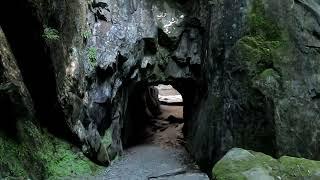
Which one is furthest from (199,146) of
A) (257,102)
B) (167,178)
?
(257,102)

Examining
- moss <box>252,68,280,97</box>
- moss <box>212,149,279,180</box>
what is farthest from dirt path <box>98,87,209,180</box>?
moss <box>212,149,279,180</box>

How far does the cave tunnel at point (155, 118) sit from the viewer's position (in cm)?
1572

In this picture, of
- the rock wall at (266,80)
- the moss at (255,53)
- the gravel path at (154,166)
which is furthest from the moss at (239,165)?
the gravel path at (154,166)

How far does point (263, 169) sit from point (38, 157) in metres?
5.17

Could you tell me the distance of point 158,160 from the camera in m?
12.5

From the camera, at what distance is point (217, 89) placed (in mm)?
10711

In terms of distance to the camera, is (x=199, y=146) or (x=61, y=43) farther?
(x=199, y=146)

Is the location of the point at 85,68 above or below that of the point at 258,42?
below

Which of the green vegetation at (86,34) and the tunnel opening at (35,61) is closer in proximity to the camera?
the tunnel opening at (35,61)

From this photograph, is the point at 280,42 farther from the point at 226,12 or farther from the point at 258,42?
the point at 226,12

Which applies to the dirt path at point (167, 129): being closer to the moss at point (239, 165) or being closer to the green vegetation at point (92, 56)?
the green vegetation at point (92, 56)

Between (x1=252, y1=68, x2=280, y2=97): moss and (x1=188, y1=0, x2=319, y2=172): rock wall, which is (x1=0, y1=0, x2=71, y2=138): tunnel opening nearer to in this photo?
(x1=188, y1=0, x2=319, y2=172): rock wall

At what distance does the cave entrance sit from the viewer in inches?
664

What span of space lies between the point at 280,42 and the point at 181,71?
16.6ft
